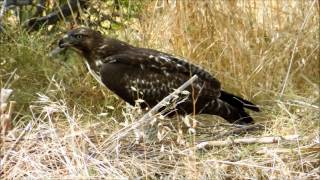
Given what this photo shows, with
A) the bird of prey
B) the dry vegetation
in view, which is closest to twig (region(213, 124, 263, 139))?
the dry vegetation

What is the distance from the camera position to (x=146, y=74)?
4.71m

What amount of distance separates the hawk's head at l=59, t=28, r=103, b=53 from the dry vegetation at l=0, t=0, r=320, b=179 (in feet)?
0.79

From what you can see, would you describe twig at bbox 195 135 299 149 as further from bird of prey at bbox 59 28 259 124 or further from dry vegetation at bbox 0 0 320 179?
bird of prey at bbox 59 28 259 124

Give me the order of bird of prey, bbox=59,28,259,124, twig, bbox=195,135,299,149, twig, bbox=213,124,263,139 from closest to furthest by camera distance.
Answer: twig, bbox=195,135,299,149
twig, bbox=213,124,263,139
bird of prey, bbox=59,28,259,124

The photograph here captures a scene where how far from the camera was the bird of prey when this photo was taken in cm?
460

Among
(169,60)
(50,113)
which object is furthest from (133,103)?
Answer: (50,113)

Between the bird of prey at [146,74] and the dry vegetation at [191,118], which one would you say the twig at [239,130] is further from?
the bird of prey at [146,74]

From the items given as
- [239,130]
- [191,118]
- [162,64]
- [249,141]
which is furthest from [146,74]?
[249,141]

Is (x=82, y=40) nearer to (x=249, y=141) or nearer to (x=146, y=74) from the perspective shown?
(x=146, y=74)

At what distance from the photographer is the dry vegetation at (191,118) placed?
365 cm

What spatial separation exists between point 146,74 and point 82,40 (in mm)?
424

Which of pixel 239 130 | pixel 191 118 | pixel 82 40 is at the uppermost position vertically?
pixel 82 40

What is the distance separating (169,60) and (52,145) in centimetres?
121

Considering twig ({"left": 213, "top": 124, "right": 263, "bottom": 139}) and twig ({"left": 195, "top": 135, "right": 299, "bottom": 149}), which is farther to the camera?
twig ({"left": 213, "top": 124, "right": 263, "bottom": 139})
